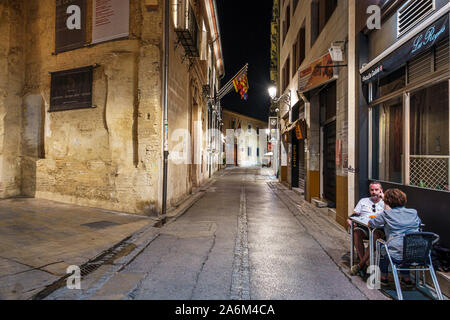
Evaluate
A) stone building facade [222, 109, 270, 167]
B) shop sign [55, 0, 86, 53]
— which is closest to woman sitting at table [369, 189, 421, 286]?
shop sign [55, 0, 86, 53]

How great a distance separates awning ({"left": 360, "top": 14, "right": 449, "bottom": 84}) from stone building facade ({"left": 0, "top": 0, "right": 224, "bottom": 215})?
586 cm

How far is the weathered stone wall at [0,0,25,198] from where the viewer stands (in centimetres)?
1046

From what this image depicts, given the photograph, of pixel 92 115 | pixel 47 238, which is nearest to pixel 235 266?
pixel 47 238

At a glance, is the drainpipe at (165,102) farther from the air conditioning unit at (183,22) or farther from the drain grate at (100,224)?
the drain grate at (100,224)

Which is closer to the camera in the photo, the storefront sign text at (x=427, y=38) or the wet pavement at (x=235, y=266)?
the wet pavement at (x=235, y=266)

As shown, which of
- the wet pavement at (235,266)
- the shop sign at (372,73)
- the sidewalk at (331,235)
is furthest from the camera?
the shop sign at (372,73)

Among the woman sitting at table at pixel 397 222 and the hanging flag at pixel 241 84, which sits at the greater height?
the hanging flag at pixel 241 84

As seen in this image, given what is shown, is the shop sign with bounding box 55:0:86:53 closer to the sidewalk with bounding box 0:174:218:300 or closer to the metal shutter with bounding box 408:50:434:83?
the sidewalk with bounding box 0:174:218:300

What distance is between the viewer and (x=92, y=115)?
945 cm

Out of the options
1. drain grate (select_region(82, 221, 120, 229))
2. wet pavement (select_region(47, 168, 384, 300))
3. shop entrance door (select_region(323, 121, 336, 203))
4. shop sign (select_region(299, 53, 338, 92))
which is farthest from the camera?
shop entrance door (select_region(323, 121, 336, 203))

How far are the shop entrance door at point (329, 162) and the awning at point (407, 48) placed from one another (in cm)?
366

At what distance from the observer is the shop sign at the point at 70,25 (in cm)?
973

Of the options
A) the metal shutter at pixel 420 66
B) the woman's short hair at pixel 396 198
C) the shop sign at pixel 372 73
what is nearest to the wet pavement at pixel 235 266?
the woman's short hair at pixel 396 198
